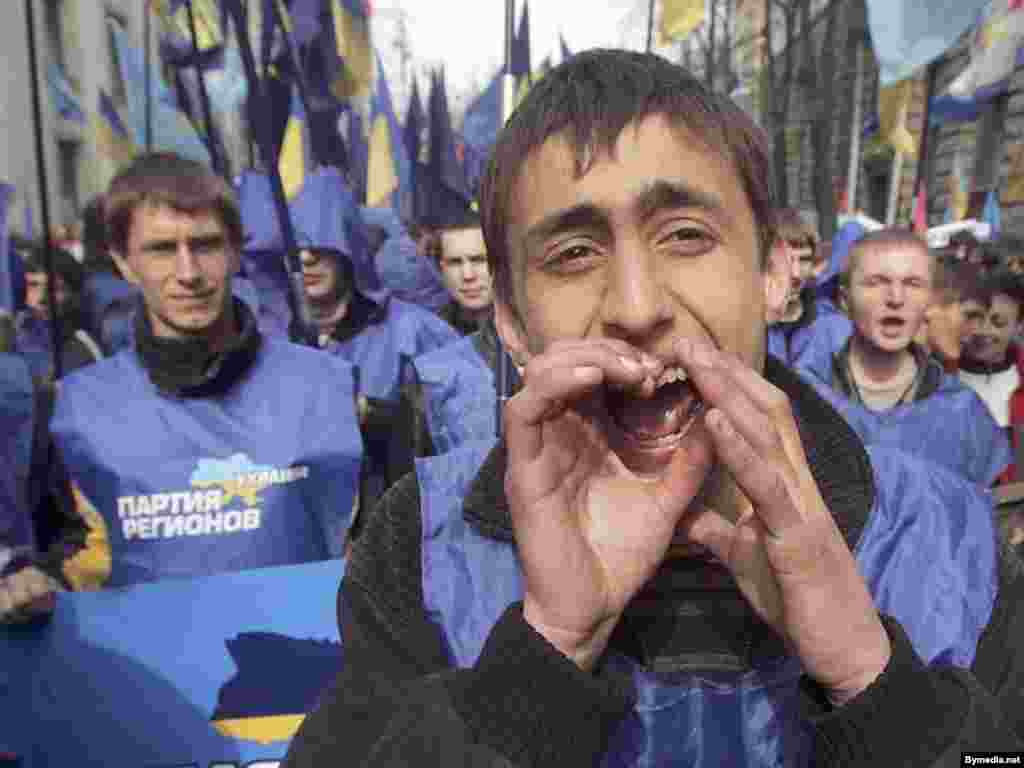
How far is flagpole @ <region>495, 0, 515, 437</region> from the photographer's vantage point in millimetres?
3348

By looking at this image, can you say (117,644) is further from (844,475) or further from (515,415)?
(844,475)

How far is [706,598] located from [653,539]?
168 millimetres

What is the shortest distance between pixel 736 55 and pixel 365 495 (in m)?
26.5

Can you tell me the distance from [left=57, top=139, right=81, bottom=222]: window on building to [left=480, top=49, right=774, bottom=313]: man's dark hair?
2471 centimetres

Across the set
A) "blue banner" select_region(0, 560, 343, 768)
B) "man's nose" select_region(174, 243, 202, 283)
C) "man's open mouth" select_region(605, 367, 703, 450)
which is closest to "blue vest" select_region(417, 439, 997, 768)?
"man's open mouth" select_region(605, 367, 703, 450)

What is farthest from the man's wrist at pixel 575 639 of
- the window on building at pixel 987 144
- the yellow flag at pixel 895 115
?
the window on building at pixel 987 144

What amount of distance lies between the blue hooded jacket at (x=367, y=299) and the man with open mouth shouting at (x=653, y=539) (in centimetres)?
356

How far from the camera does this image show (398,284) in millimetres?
7145

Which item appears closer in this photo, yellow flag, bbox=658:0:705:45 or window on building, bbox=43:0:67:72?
yellow flag, bbox=658:0:705:45

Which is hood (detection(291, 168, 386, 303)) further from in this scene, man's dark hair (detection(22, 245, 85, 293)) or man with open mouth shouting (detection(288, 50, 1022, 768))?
man with open mouth shouting (detection(288, 50, 1022, 768))

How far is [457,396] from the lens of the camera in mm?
3836

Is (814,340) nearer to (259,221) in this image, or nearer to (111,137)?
(259,221)

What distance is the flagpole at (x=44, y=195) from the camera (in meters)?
3.92

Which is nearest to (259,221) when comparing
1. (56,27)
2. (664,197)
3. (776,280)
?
(776,280)
